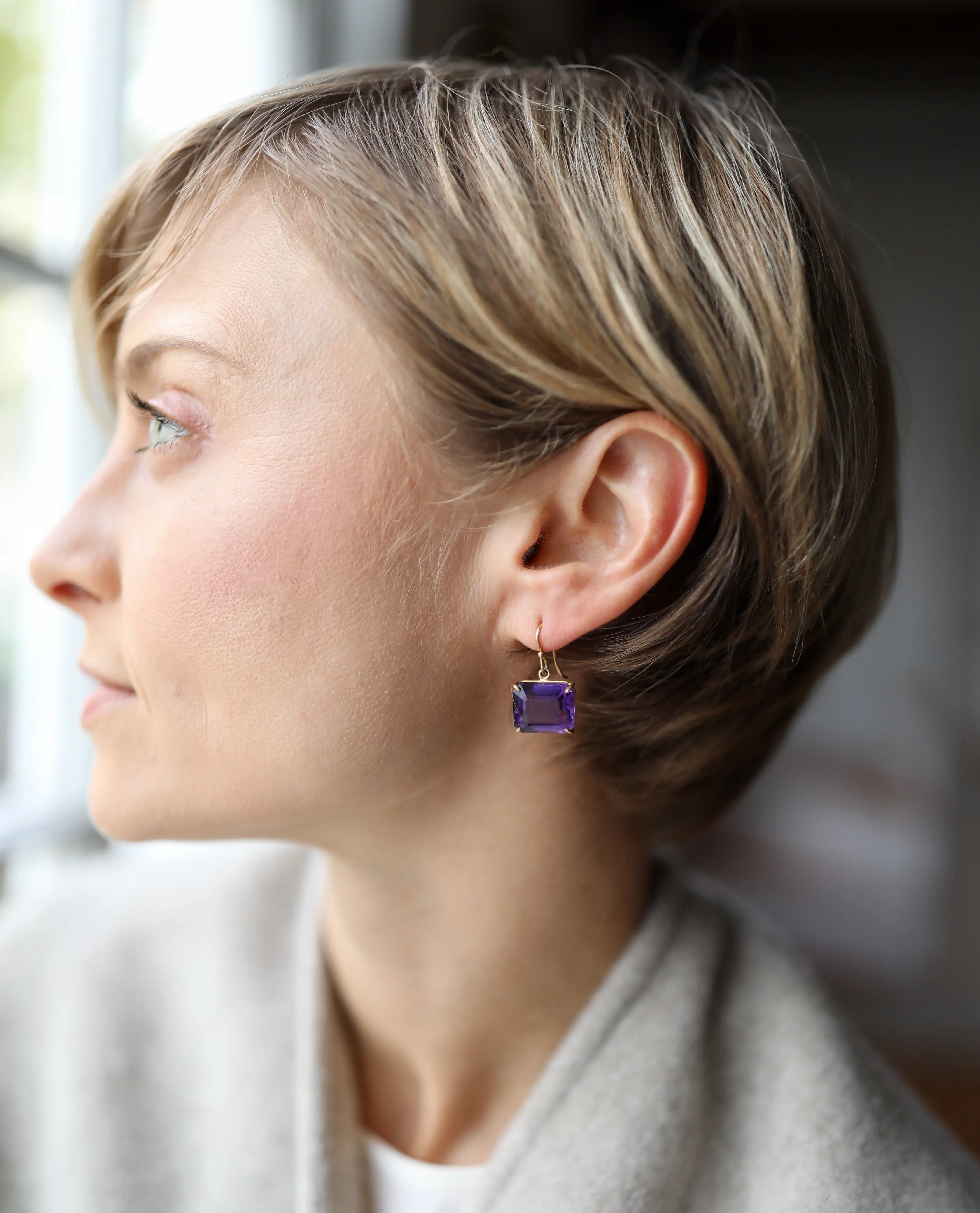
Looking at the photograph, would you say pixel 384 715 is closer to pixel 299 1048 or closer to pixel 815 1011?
pixel 299 1048

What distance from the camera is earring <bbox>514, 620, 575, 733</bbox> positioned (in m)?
0.72

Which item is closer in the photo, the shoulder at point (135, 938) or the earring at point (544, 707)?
the earring at point (544, 707)

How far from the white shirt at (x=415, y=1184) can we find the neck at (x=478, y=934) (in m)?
0.02

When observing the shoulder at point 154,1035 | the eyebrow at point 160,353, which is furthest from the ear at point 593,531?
the shoulder at point 154,1035

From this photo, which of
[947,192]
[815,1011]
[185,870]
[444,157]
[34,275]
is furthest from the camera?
[947,192]

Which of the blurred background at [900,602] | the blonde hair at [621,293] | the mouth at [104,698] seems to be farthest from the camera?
the blurred background at [900,602]

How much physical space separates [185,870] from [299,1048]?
284mm

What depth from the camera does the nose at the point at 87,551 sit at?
→ 2.56 feet

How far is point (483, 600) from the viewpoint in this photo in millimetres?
750

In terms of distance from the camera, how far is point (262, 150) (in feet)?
2.49

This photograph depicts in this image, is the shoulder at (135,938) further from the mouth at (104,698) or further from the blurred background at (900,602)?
the blurred background at (900,602)

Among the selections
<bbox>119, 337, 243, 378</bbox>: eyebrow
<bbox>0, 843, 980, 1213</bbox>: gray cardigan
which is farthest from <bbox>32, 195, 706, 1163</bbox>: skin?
<bbox>0, 843, 980, 1213</bbox>: gray cardigan

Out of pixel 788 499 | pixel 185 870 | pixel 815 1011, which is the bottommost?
pixel 185 870

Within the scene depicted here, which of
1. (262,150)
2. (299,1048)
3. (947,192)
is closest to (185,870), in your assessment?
(299,1048)
